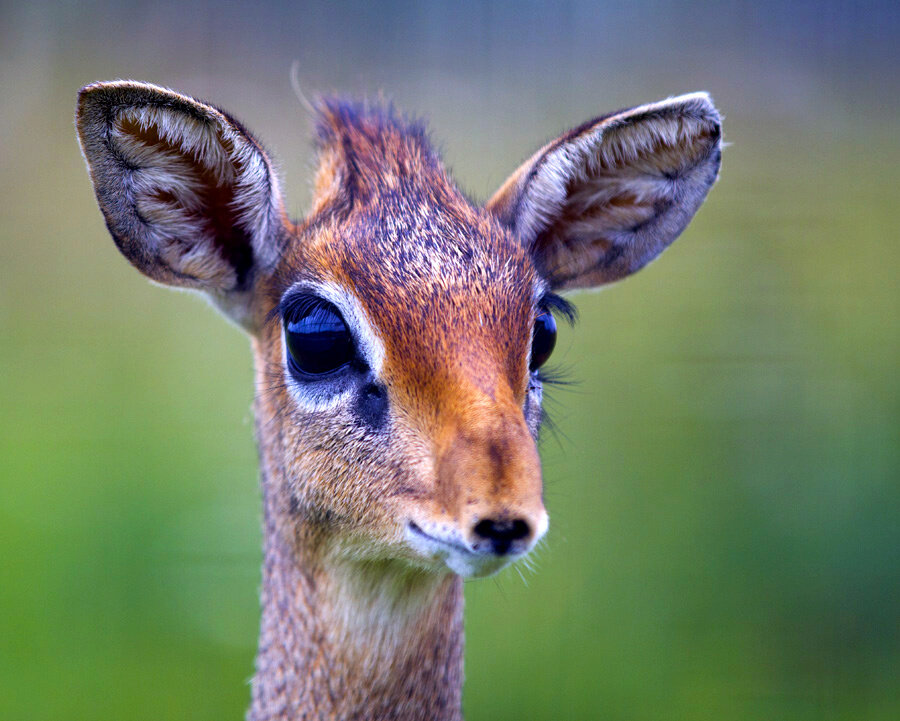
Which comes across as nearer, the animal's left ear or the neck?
the neck

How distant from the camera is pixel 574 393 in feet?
18.2

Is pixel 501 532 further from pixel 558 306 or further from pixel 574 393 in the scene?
pixel 574 393

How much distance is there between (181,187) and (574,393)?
123 inches

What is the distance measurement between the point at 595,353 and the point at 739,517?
67.3 inches

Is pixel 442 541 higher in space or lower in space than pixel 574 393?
lower

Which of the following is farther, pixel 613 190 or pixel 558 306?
pixel 613 190

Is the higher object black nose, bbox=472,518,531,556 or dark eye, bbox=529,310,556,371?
dark eye, bbox=529,310,556,371

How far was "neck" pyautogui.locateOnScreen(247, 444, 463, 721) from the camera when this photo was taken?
283 centimetres

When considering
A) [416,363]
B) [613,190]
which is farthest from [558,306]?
[416,363]

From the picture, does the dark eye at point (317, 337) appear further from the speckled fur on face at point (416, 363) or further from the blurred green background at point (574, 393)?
the blurred green background at point (574, 393)

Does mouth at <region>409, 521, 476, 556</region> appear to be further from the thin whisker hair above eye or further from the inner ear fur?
the inner ear fur

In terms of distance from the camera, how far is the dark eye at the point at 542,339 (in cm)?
278

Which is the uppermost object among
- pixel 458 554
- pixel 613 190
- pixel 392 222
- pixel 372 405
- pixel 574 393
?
pixel 613 190

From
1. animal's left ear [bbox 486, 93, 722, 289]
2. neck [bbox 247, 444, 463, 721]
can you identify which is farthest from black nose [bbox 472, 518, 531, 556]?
animal's left ear [bbox 486, 93, 722, 289]
